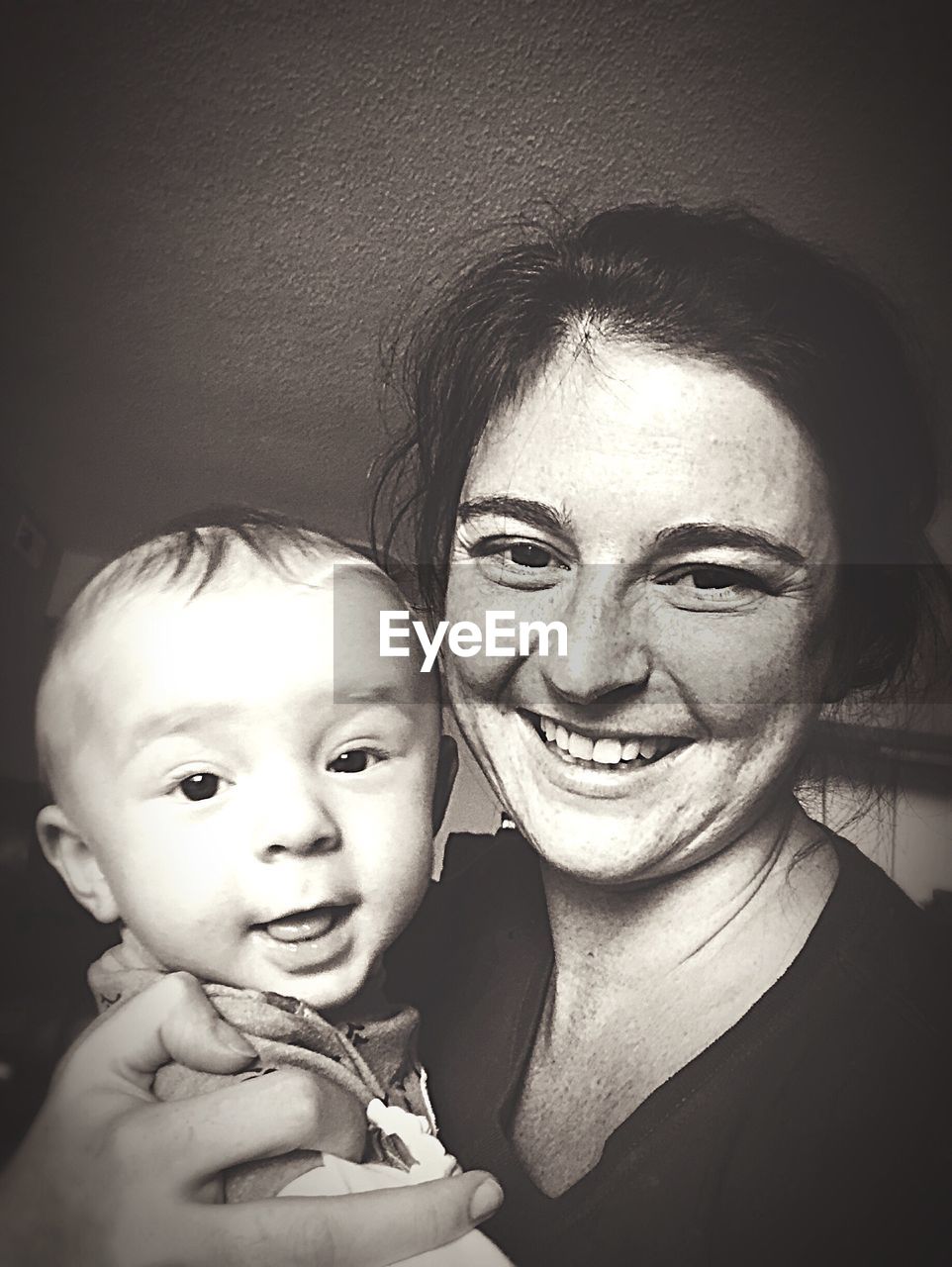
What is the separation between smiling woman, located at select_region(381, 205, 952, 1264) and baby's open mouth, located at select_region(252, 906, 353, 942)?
15cm

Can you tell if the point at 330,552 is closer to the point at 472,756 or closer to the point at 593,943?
the point at 472,756

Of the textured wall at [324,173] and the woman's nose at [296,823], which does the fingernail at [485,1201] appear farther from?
the textured wall at [324,173]

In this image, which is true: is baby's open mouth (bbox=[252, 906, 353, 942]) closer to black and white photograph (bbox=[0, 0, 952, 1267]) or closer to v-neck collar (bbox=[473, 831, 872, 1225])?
black and white photograph (bbox=[0, 0, 952, 1267])

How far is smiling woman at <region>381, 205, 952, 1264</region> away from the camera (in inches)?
59.2

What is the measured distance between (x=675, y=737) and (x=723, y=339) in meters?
0.57

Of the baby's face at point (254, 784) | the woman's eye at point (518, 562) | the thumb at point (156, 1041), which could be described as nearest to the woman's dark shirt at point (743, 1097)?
the baby's face at point (254, 784)

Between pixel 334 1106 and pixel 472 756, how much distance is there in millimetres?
502

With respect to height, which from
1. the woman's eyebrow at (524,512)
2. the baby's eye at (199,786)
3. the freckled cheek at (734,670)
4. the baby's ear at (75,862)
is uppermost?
the woman's eyebrow at (524,512)

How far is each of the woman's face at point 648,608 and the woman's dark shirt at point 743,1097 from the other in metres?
0.15

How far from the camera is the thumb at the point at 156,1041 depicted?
1.46m

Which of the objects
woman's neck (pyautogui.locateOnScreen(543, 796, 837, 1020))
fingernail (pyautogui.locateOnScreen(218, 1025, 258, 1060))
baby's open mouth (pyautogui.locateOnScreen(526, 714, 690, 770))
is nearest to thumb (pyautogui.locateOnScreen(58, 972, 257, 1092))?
fingernail (pyautogui.locateOnScreen(218, 1025, 258, 1060))

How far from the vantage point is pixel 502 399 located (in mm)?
1586

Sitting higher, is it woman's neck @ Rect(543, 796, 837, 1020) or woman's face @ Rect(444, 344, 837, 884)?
woman's face @ Rect(444, 344, 837, 884)

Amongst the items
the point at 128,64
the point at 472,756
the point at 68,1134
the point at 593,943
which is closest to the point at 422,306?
the point at 128,64
